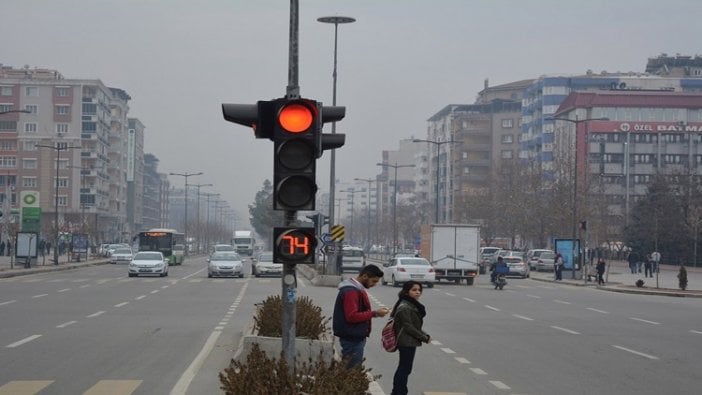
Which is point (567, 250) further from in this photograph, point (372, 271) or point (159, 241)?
point (372, 271)

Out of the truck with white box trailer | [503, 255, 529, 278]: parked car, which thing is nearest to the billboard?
[503, 255, 529, 278]: parked car

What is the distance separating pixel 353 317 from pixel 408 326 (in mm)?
641

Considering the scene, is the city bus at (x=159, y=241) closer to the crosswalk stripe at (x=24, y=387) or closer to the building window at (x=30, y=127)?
the building window at (x=30, y=127)

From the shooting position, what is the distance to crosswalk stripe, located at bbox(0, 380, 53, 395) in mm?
13844

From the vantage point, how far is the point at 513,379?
15.8m

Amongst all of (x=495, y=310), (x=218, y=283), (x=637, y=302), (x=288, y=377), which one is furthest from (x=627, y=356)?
(x=218, y=283)

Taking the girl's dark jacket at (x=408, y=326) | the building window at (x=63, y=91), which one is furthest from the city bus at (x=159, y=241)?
the girl's dark jacket at (x=408, y=326)

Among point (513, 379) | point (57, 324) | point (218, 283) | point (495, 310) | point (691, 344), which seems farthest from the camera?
point (218, 283)

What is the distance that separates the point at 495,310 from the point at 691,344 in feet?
38.1

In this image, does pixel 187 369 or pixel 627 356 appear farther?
pixel 627 356

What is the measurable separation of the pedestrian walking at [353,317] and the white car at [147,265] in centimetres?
4876

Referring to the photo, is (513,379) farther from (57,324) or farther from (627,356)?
(57,324)

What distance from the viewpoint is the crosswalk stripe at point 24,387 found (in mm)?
13844

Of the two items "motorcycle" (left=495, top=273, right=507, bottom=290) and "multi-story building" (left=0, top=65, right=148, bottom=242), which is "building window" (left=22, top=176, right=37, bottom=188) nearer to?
"multi-story building" (left=0, top=65, right=148, bottom=242)
